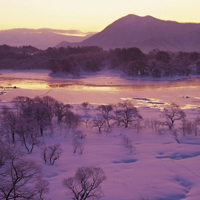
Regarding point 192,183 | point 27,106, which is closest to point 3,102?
point 27,106

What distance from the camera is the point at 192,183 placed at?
979 centimetres

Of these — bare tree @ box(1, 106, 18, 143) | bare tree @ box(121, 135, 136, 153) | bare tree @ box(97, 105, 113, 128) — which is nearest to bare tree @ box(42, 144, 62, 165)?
bare tree @ box(1, 106, 18, 143)

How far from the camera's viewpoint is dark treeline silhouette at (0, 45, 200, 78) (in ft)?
171

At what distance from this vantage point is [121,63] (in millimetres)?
67438

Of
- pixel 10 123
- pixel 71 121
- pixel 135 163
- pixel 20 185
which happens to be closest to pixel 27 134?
pixel 10 123

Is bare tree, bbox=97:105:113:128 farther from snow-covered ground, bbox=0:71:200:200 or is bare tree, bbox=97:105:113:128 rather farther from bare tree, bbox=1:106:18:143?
bare tree, bbox=1:106:18:143

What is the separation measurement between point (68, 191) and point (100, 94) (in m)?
24.1

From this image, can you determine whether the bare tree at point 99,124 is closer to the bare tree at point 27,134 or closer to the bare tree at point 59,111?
the bare tree at point 59,111

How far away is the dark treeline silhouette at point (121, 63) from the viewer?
5209 cm

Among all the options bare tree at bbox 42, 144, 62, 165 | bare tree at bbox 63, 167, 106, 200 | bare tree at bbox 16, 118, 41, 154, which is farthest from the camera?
bare tree at bbox 16, 118, 41, 154

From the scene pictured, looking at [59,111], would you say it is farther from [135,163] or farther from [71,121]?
[135,163]

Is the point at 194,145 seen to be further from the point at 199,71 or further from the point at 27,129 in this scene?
the point at 199,71

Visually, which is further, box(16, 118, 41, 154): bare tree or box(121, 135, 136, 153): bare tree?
box(16, 118, 41, 154): bare tree

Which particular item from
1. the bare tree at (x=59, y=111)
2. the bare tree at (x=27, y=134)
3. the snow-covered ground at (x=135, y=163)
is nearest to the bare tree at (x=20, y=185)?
the snow-covered ground at (x=135, y=163)
